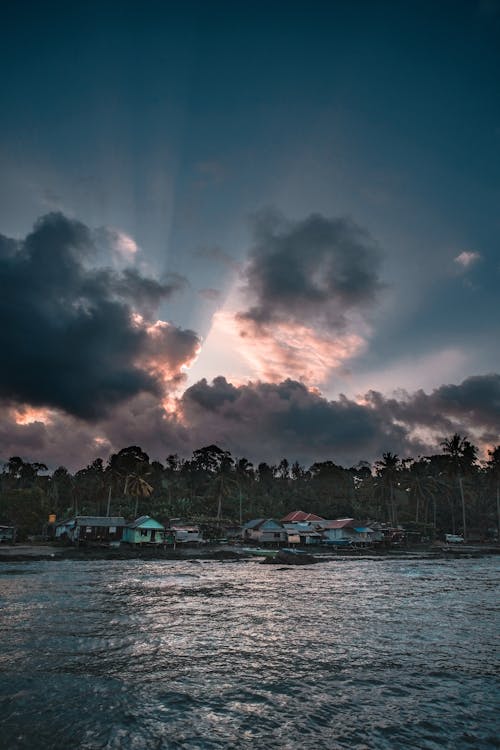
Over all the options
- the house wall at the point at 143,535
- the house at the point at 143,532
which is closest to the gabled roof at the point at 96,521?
the house at the point at 143,532

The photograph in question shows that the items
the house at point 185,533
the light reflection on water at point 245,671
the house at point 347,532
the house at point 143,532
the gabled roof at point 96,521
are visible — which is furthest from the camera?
the house at point 347,532

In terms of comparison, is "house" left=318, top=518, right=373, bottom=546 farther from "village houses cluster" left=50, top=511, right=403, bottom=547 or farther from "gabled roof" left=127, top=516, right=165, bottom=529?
"gabled roof" left=127, top=516, right=165, bottom=529

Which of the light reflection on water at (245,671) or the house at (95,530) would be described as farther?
the house at (95,530)

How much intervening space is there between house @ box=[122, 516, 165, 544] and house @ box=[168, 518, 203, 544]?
2903mm

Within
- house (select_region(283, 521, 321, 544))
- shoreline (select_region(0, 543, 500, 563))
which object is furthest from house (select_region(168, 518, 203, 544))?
house (select_region(283, 521, 321, 544))

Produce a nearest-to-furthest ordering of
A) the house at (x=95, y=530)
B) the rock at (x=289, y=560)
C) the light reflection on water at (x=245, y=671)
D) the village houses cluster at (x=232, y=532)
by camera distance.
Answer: the light reflection on water at (x=245, y=671) → the rock at (x=289, y=560) → the house at (x=95, y=530) → the village houses cluster at (x=232, y=532)

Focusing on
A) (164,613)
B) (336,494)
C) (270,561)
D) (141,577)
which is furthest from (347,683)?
(336,494)

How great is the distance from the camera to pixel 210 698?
38.7 feet

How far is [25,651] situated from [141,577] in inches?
1002

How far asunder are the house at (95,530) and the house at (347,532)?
41700 mm

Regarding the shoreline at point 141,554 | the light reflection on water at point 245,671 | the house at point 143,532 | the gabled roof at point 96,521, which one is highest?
the light reflection on water at point 245,671

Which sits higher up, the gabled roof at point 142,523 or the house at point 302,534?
the gabled roof at point 142,523

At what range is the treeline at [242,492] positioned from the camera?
95750 millimetres

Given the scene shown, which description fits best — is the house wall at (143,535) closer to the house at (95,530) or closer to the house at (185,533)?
the house at (95,530)
